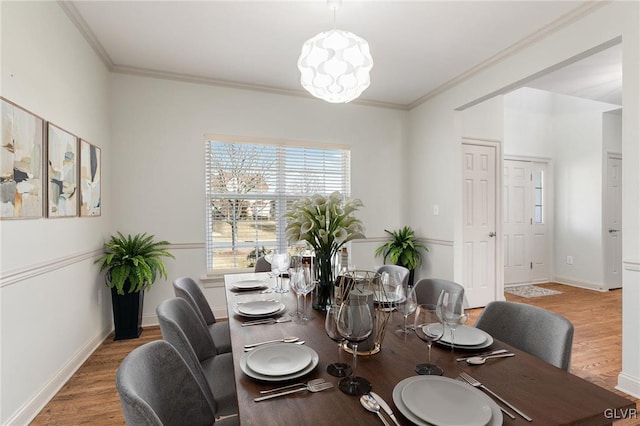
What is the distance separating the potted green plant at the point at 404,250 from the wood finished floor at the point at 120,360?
3.05 feet

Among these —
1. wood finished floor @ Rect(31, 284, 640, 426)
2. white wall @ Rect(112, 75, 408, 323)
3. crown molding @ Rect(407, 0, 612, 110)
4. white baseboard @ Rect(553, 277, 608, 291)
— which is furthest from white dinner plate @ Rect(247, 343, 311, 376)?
white baseboard @ Rect(553, 277, 608, 291)

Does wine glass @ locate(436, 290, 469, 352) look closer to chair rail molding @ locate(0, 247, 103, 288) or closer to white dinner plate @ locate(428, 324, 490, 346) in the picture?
white dinner plate @ locate(428, 324, 490, 346)

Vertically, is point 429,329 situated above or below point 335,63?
below

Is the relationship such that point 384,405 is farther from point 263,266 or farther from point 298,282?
point 263,266

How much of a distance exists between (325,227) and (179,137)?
109 inches

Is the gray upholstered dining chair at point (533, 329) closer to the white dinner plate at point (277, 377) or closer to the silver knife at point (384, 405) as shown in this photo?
the silver knife at point (384, 405)

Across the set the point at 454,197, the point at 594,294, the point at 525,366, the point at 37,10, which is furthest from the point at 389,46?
the point at 594,294

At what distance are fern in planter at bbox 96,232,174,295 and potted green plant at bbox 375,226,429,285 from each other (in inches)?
105

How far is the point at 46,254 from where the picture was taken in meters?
2.06

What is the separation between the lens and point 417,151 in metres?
4.36

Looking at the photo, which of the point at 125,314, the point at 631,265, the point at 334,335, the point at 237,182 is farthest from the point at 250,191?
the point at 631,265

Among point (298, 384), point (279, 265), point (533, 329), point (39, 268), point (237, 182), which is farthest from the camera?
point (237, 182)

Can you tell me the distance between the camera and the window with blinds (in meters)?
3.76

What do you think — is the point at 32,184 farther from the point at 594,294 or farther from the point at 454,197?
the point at 594,294
